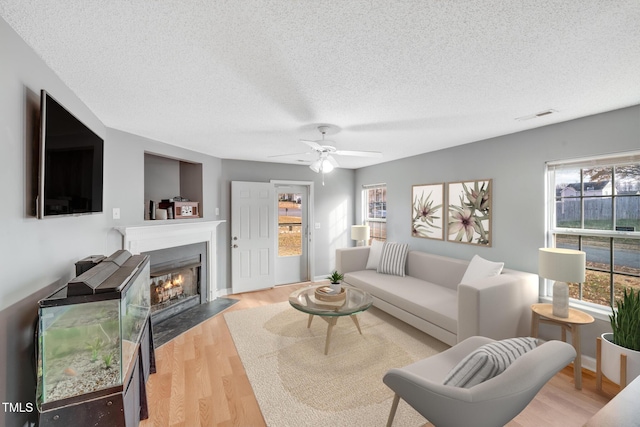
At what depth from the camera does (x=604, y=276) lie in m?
2.42

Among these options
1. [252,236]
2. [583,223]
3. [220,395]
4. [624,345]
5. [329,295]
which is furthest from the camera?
[252,236]

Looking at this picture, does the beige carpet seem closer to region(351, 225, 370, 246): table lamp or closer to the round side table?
the round side table

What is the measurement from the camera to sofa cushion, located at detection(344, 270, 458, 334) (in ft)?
8.70

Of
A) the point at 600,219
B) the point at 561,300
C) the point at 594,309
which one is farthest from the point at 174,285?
the point at 600,219

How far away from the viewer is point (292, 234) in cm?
525

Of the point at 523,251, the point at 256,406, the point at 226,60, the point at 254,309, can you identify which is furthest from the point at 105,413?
the point at 523,251

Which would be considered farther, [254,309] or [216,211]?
[216,211]

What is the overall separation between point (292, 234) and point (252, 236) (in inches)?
33.4

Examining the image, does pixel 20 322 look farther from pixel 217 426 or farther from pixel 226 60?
pixel 226 60

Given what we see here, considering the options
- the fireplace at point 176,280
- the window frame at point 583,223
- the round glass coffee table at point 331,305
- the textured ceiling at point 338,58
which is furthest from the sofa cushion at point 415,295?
the fireplace at point 176,280

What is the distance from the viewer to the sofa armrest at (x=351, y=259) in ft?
14.1

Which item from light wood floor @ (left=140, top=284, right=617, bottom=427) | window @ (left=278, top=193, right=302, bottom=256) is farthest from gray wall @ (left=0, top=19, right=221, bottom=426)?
window @ (left=278, top=193, right=302, bottom=256)

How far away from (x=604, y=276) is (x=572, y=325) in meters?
0.62

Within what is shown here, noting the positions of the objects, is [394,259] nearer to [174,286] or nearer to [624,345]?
[624,345]
